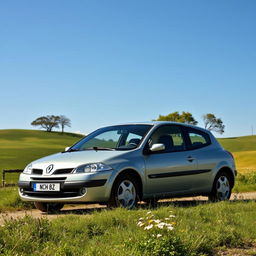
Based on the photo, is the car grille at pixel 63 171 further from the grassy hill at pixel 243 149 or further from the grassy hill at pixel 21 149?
the grassy hill at pixel 243 149

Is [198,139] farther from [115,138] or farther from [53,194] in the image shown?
[53,194]

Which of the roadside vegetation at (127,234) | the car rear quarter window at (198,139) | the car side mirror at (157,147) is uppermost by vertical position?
the car rear quarter window at (198,139)

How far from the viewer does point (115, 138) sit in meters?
10.9

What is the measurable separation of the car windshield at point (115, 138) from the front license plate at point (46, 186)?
48.0 inches

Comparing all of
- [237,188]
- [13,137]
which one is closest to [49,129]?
[13,137]

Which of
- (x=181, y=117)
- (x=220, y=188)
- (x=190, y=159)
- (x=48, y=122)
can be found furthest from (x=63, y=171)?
(x=48, y=122)

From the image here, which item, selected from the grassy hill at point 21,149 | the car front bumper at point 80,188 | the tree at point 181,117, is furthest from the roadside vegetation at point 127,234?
the tree at point 181,117

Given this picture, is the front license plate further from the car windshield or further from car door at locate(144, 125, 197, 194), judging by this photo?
car door at locate(144, 125, 197, 194)

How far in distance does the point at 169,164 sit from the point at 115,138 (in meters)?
1.20

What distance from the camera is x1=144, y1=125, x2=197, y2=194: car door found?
1025 centimetres

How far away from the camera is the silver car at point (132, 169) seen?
948 cm

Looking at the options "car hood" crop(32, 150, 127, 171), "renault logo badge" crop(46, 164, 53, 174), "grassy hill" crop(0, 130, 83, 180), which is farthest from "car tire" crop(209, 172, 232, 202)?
"grassy hill" crop(0, 130, 83, 180)

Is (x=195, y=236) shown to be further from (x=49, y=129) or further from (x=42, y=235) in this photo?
(x=49, y=129)

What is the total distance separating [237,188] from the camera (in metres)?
16.9
